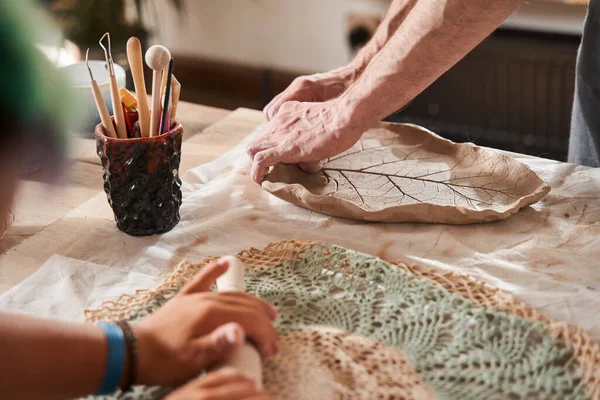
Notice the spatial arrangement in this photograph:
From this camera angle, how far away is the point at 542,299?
0.81 metres

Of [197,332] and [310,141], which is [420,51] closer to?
[310,141]

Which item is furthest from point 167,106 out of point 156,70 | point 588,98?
point 588,98

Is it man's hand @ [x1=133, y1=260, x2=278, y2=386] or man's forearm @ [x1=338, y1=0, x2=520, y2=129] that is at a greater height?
man's forearm @ [x1=338, y1=0, x2=520, y2=129]

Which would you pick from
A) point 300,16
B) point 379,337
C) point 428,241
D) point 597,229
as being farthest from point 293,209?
point 300,16

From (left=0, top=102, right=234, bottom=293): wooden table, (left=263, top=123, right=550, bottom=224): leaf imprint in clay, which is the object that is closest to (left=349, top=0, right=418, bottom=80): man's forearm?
(left=263, top=123, right=550, bottom=224): leaf imprint in clay

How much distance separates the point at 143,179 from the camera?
3.08ft

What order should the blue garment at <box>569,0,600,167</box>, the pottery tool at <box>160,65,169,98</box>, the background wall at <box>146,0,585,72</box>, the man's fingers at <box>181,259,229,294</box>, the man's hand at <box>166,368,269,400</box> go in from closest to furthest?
1. the man's hand at <box>166,368,269,400</box>
2. the man's fingers at <box>181,259,229,294</box>
3. the pottery tool at <box>160,65,169,98</box>
4. the blue garment at <box>569,0,600,167</box>
5. the background wall at <box>146,0,585,72</box>

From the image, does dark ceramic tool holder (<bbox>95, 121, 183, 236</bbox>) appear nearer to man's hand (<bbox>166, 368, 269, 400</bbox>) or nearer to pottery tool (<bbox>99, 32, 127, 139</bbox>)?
pottery tool (<bbox>99, 32, 127, 139</bbox>)

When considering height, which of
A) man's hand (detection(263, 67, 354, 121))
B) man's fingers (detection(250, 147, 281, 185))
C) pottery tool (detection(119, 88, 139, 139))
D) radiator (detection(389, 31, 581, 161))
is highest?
pottery tool (detection(119, 88, 139, 139))

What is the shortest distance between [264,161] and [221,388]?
50 centimetres

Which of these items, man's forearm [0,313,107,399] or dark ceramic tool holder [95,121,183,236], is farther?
dark ceramic tool holder [95,121,183,236]

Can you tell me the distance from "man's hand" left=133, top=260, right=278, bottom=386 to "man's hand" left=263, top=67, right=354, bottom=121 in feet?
Answer: 1.86

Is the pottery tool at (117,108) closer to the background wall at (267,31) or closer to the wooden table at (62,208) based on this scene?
the wooden table at (62,208)

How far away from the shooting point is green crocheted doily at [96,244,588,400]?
2.25ft
